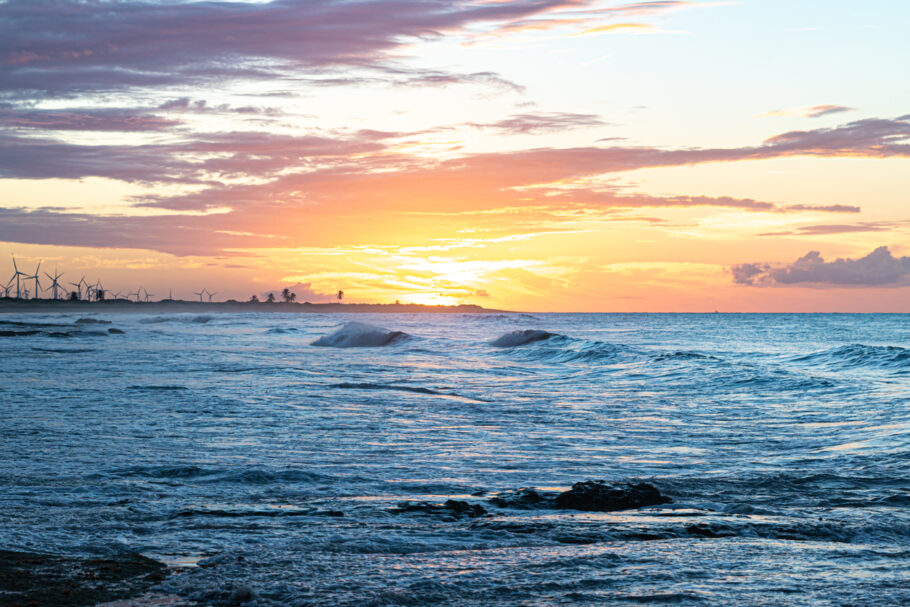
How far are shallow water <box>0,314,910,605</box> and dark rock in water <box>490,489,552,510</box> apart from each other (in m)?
0.18

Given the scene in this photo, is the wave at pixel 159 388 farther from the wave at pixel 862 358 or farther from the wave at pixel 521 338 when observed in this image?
the wave at pixel 521 338

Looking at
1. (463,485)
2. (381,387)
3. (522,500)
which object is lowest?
(381,387)

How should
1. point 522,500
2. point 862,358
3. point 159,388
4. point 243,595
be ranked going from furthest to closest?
point 862,358 < point 159,388 < point 522,500 < point 243,595

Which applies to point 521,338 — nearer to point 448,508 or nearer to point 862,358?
point 862,358

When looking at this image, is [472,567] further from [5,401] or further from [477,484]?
[5,401]

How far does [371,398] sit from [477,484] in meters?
11.4

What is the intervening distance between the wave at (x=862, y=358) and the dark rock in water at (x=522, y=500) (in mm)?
26133

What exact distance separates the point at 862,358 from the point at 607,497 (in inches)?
1209

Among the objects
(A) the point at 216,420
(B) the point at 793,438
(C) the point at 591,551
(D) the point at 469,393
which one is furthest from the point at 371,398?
(C) the point at 591,551

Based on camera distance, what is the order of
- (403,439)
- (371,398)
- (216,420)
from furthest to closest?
(371,398) < (216,420) < (403,439)

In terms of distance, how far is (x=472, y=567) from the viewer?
648cm

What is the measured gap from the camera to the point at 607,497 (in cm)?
896

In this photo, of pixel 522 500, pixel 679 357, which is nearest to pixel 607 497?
pixel 522 500

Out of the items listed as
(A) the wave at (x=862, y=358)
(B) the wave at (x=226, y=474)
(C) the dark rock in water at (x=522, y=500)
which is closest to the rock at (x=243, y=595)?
(C) the dark rock in water at (x=522, y=500)
